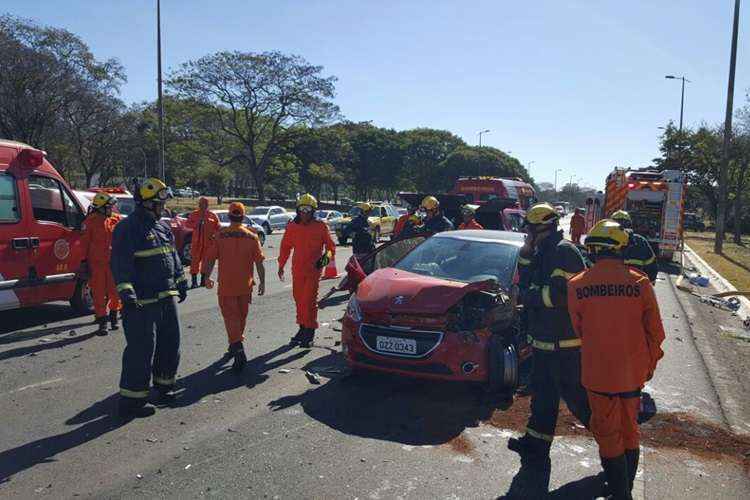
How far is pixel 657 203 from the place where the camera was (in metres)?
21.5

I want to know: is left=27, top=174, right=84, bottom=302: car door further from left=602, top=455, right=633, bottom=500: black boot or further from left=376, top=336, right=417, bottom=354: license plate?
left=602, top=455, right=633, bottom=500: black boot

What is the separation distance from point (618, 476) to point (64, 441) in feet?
13.1


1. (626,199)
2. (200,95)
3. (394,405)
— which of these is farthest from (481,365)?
(200,95)

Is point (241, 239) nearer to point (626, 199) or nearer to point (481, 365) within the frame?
point (481, 365)

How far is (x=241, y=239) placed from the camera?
689cm

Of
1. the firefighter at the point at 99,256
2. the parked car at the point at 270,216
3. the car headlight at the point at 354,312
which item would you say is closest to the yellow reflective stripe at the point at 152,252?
the car headlight at the point at 354,312

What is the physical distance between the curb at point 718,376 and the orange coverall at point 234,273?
193 inches

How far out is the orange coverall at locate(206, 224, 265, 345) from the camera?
670cm

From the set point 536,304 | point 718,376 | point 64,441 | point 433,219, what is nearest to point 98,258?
point 64,441

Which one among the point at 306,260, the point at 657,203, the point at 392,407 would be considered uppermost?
the point at 657,203

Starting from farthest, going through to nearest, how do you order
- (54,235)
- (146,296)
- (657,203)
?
(657,203) < (54,235) < (146,296)

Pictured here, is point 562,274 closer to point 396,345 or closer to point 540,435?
point 540,435

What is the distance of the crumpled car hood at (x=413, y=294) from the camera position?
5.85 meters

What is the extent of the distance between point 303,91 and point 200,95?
25.5 feet
